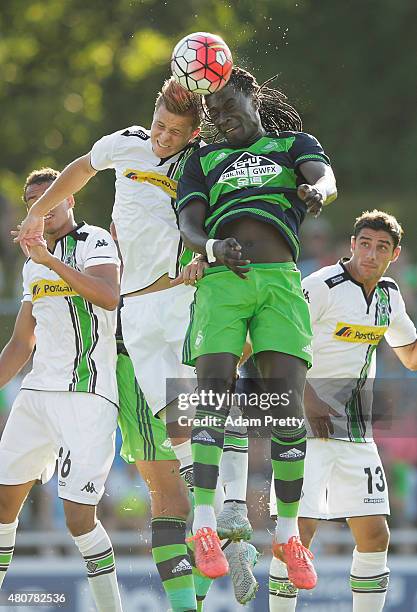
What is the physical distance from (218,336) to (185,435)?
812 millimetres

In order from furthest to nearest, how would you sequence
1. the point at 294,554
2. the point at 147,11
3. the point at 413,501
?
the point at 413,501 → the point at 147,11 → the point at 294,554

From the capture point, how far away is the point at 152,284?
6301 millimetres

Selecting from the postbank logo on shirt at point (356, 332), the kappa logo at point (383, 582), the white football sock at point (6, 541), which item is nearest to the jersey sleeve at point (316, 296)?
the postbank logo on shirt at point (356, 332)

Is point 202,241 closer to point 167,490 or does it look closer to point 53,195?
point 53,195

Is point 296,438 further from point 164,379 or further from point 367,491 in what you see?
point 367,491

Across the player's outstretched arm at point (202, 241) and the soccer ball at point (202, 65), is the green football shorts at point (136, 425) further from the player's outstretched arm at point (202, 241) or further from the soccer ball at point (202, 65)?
the soccer ball at point (202, 65)

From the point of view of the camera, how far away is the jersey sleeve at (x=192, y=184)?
18.8 ft

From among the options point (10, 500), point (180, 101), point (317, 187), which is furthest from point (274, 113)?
point (10, 500)

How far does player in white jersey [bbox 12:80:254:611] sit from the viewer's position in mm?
6199

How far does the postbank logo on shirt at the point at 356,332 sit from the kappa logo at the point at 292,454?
1352mm

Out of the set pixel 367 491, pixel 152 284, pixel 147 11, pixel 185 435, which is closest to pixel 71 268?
pixel 152 284

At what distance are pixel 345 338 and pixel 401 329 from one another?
13.4 inches

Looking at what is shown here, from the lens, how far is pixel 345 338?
684cm

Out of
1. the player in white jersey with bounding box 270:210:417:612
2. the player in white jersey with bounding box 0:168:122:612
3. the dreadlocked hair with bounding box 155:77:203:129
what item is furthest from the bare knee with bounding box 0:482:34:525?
the dreadlocked hair with bounding box 155:77:203:129
